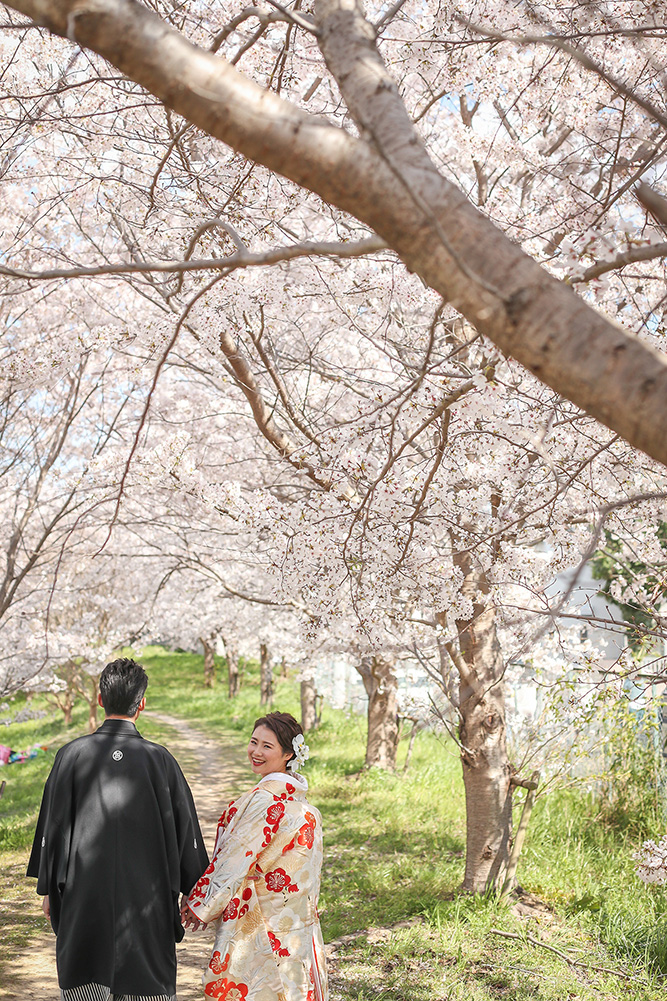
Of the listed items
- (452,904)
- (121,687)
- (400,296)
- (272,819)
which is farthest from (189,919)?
(400,296)

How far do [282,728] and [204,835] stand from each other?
17.1 feet

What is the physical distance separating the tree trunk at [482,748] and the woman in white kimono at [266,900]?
2236 millimetres

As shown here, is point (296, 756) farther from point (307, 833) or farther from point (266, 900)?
point (266, 900)

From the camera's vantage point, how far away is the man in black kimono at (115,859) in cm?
285

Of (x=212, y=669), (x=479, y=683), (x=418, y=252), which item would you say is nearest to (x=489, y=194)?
(x=479, y=683)

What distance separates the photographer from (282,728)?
3.30 m

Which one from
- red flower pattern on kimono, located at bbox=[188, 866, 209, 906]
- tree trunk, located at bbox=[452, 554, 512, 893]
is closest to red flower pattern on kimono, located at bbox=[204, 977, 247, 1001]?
red flower pattern on kimono, located at bbox=[188, 866, 209, 906]

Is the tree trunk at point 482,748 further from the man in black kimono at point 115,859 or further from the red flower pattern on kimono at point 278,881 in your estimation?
the man in black kimono at point 115,859

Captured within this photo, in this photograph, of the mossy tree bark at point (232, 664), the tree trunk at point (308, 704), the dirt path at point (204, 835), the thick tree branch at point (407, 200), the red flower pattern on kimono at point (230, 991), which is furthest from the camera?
the mossy tree bark at point (232, 664)

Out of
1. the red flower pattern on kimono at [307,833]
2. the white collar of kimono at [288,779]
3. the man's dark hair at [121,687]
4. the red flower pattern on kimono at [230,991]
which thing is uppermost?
the man's dark hair at [121,687]

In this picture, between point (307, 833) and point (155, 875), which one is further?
point (307, 833)

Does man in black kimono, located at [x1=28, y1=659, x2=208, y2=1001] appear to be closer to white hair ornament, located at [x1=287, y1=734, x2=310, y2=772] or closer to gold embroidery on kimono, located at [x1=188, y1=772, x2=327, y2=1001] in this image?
gold embroidery on kimono, located at [x1=188, y1=772, x2=327, y2=1001]

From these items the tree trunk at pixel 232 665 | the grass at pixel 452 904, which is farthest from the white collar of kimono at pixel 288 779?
the tree trunk at pixel 232 665

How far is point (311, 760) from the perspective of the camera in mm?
11008
